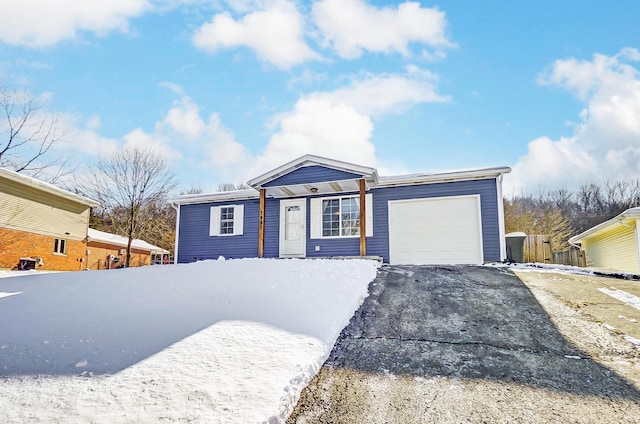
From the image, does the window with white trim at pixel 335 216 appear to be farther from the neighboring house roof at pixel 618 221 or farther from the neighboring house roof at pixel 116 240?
the neighboring house roof at pixel 116 240

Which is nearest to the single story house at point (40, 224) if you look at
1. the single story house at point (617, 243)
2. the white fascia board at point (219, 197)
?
the white fascia board at point (219, 197)

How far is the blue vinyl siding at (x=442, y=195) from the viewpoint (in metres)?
10.5

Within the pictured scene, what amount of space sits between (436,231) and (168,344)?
28.6 ft

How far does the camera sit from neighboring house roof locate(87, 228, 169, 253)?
70.5 feet

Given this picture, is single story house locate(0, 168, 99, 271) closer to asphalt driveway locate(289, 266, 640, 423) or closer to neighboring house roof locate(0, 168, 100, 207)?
neighboring house roof locate(0, 168, 100, 207)

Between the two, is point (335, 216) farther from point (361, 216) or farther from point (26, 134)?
point (26, 134)

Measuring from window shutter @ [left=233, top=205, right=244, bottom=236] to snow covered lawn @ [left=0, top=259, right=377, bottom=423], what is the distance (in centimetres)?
620

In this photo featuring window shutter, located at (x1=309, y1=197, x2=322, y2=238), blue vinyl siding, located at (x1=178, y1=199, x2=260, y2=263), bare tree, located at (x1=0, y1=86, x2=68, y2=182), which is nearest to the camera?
window shutter, located at (x1=309, y1=197, x2=322, y2=238)

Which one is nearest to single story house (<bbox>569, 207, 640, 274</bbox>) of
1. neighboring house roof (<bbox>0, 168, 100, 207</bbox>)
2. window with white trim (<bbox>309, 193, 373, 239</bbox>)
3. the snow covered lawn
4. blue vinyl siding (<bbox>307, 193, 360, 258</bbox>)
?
window with white trim (<bbox>309, 193, 373, 239</bbox>)

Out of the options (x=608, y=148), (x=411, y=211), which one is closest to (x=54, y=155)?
(x=411, y=211)

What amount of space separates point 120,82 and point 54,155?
7824mm

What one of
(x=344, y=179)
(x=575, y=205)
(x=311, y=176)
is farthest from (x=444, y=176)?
(x=575, y=205)

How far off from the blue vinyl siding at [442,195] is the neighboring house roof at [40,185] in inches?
507

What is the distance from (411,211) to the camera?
1133 centimetres
